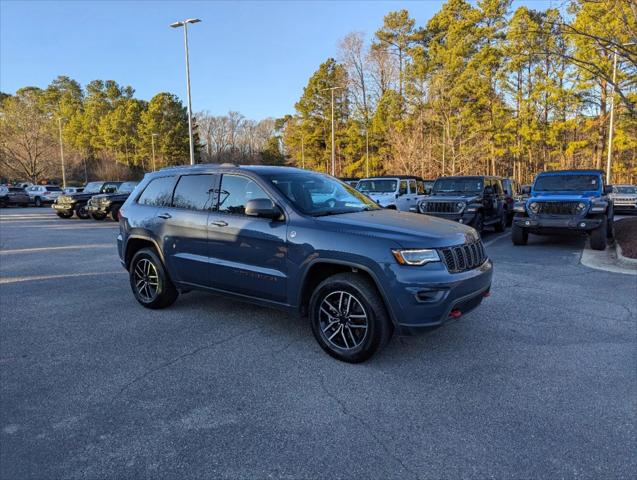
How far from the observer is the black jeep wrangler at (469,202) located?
11797 mm

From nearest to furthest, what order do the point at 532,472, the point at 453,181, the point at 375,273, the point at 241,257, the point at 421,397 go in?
the point at 532,472 → the point at 421,397 → the point at 375,273 → the point at 241,257 → the point at 453,181

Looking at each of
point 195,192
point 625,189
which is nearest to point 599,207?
point 195,192

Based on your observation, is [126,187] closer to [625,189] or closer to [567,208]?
[567,208]

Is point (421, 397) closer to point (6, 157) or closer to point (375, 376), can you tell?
point (375, 376)

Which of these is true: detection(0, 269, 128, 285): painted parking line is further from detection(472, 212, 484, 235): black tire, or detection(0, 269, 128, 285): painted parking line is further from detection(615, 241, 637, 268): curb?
detection(615, 241, 637, 268): curb

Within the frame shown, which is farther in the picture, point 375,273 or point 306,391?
point 375,273

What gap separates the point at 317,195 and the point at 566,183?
9563 mm

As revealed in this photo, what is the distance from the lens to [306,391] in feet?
11.5

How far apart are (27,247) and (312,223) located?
10869 millimetres

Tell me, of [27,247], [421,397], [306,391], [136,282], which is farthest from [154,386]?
[27,247]

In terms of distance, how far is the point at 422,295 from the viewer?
3.62 m

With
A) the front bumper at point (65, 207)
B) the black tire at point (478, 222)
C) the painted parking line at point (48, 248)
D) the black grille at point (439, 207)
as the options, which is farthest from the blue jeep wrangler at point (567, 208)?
the front bumper at point (65, 207)

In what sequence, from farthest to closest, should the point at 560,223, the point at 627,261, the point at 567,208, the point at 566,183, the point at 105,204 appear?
the point at 105,204
the point at 566,183
the point at 567,208
the point at 560,223
the point at 627,261

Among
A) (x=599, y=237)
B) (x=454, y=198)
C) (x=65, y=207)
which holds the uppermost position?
(x=454, y=198)
